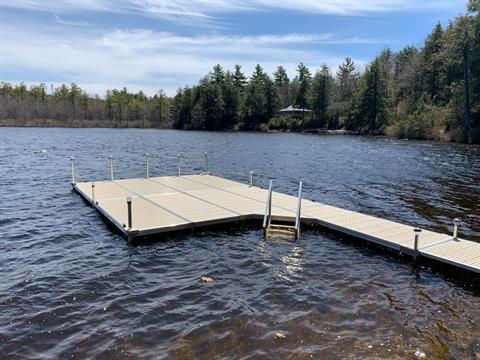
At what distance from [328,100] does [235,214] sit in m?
75.1

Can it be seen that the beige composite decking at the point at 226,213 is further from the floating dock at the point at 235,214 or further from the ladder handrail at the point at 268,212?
the ladder handrail at the point at 268,212

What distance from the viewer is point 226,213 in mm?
11961

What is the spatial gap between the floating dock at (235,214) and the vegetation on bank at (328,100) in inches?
1638

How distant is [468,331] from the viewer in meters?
6.30

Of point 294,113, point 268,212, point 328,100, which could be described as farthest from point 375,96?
point 268,212

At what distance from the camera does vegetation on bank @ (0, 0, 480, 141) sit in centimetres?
4934

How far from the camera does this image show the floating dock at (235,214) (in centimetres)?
925

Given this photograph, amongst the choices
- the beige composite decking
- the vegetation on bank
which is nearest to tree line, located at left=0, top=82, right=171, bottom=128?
the vegetation on bank

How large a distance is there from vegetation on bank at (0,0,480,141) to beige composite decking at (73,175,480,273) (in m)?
41.4

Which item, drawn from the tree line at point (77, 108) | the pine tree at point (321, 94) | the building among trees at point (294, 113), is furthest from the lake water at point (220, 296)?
the tree line at point (77, 108)

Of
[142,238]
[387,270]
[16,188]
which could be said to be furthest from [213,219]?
[16,188]

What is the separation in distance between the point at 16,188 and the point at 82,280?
1255cm

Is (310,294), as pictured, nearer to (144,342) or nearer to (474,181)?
Answer: (144,342)

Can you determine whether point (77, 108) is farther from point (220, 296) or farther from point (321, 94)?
point (220, 296)
